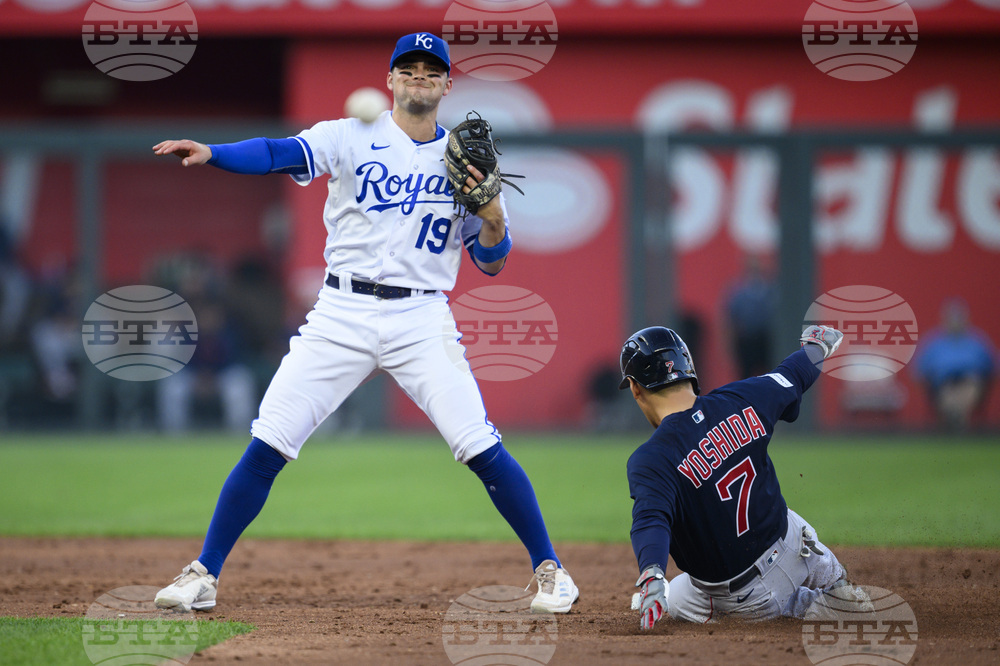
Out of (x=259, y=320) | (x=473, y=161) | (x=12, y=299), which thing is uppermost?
(x=473, y=161)

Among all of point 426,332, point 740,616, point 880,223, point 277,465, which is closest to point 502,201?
point 426,332

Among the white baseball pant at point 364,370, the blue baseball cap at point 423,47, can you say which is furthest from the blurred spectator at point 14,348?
the blue baseball cap at point 423,47

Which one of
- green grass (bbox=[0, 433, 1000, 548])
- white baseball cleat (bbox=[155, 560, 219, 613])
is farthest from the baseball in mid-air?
green grass (bbox=[0, 433, 1000, 548])

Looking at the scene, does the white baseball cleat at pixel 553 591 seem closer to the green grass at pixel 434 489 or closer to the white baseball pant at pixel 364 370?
the white baseball pant at pixel 364 370

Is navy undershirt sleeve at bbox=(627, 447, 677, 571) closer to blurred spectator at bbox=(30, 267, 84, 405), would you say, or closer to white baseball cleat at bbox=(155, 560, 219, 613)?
white baseball cleat at bbox=(155, 560, 219, 613)

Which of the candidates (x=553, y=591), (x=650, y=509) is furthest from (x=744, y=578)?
(x=553, y=591)

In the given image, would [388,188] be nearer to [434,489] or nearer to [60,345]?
[434,489]

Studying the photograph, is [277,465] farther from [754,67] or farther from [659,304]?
[754,67]
